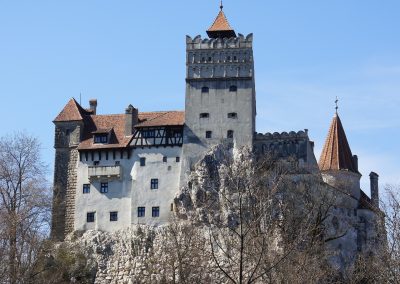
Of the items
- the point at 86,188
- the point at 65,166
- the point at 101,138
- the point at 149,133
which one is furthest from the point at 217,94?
the point at 65,166

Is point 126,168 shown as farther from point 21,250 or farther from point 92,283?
point 21,250

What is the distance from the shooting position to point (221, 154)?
67.1 meters

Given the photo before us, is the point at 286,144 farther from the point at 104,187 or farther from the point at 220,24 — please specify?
the point at 104,187

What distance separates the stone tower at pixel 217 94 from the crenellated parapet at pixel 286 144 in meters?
1.04

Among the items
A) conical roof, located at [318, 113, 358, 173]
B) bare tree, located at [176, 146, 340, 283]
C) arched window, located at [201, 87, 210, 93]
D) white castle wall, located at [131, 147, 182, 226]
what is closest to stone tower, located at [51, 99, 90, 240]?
white castle wall, located at [131, 147, 182, 226]

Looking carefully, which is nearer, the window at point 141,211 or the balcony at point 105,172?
the window at point 141,211

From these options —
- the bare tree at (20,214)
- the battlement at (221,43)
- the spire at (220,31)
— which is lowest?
the bare tree at (20,214)

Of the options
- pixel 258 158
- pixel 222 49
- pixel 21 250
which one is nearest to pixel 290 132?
pixel 258 158

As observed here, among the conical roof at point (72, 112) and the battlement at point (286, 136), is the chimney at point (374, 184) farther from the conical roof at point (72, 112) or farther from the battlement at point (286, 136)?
the conical roof at point (72, 112)

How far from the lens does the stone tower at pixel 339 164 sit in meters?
68.7

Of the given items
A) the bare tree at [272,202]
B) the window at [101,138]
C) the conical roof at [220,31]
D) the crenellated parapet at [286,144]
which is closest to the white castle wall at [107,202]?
the window at [101,138]

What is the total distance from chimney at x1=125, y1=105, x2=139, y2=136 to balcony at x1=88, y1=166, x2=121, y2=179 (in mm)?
3265

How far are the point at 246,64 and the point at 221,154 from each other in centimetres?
701

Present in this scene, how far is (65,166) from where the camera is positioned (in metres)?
70.9
